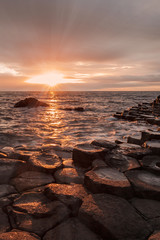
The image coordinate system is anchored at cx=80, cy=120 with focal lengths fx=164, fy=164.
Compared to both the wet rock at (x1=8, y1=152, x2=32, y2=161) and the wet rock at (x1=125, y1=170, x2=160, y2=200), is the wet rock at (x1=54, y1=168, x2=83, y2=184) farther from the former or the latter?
the wet rock at (x1=8, y1=152, x2=32, y2=161)

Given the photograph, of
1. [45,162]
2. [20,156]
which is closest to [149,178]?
[45,162]

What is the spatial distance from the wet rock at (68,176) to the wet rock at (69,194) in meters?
0.31

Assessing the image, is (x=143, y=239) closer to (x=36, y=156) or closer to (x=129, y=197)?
(x=129, y=197)

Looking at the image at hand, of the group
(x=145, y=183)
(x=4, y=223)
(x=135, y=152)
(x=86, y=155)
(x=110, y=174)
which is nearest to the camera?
(x=4, y=223)

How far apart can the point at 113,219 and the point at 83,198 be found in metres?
0.53

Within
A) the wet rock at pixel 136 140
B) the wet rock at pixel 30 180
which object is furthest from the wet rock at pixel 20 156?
the wet rock at pixel 136 140

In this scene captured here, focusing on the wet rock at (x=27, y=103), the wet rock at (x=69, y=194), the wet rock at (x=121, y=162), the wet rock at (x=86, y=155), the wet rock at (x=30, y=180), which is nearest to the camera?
the wet rock at (x=69, y=194)

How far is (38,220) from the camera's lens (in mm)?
1979

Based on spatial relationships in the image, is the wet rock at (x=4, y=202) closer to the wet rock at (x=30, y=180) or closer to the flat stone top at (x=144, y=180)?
the wet rock at (x=30, y=180)

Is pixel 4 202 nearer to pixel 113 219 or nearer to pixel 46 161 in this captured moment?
pixel 46 161

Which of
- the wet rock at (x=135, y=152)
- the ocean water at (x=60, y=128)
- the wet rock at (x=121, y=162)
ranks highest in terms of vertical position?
the wet rock at (x=135, y=152)

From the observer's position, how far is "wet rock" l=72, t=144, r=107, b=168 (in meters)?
3.51

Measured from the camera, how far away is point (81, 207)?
2.04 meters

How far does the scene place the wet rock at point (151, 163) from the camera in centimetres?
295
